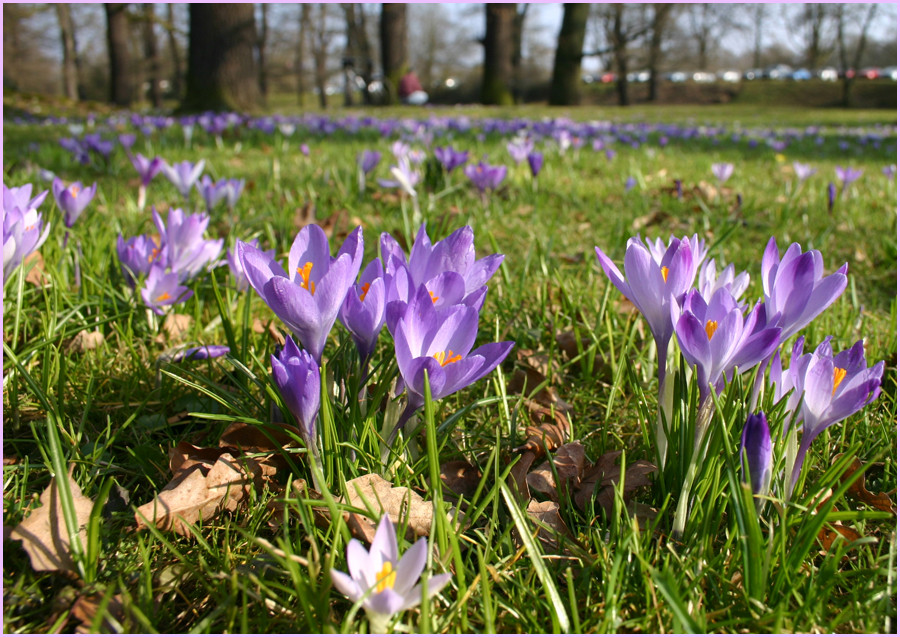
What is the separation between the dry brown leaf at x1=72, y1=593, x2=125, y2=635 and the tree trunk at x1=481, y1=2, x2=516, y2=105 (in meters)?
23.0

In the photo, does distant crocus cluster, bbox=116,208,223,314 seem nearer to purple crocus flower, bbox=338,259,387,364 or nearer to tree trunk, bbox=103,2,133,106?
purple crocus flower, bbox=338,259,387,364

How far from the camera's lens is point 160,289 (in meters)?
1.60

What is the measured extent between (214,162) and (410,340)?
14.6ft

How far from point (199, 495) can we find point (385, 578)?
0.42 m

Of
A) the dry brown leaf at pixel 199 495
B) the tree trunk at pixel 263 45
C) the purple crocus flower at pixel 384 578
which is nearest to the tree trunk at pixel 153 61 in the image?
the tree trunk at pixel 263 45

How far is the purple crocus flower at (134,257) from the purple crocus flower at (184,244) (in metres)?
0.05

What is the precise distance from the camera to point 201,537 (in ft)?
3.18

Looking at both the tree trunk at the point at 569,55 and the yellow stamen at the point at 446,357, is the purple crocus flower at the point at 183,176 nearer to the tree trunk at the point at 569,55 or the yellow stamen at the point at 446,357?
the yellow stamen at the point at 446,357

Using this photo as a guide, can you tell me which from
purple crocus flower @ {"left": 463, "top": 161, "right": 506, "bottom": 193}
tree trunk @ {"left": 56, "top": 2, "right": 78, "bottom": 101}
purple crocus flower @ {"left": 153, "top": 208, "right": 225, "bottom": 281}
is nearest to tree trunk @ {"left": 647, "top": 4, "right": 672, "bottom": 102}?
tree trunk @ {"left": 56, "top": 2, "right": 78, "bottom": 101}

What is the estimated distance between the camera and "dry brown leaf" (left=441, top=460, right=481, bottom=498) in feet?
3.82

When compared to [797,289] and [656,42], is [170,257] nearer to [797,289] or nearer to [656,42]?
[797,289]

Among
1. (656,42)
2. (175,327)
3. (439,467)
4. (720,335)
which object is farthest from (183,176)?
(656,42)

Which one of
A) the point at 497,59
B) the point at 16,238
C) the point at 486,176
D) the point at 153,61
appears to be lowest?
the point at 16,238

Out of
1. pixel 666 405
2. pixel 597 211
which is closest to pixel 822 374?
pixel 666 405
